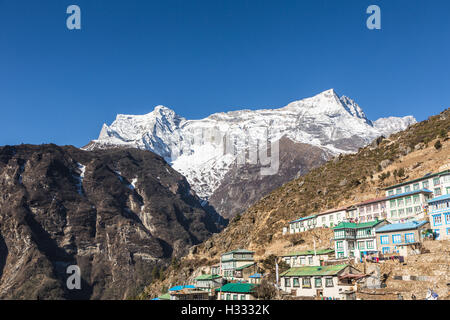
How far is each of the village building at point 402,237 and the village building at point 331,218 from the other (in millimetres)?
18957

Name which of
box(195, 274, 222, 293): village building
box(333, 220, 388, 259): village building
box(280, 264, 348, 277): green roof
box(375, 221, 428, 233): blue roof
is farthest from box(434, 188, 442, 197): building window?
box(195, 274, 222, 293): village building

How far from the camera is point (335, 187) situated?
118m

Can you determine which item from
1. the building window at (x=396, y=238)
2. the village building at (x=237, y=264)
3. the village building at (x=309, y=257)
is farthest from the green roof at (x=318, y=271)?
the village building at (x=237, y=264)

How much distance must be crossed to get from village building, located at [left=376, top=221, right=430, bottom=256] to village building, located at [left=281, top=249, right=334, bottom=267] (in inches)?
389

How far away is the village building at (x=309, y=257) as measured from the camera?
7568 centimetres

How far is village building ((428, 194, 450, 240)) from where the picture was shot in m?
62.0

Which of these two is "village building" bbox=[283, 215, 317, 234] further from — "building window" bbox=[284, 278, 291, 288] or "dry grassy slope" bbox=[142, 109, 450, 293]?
"building window" bbox=[284, 278, 291, 288]

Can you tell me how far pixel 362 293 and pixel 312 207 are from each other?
59.8 m

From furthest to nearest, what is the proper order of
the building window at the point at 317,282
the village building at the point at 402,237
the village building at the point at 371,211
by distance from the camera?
the village building at the point at 371,211 → the village building at the point at 402,237 → the building window at the point at 317,282

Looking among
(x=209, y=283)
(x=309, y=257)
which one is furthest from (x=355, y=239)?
(x=209, y=283)

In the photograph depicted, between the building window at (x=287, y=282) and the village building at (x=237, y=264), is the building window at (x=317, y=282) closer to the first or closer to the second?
the building window at (x=287, y=282)
